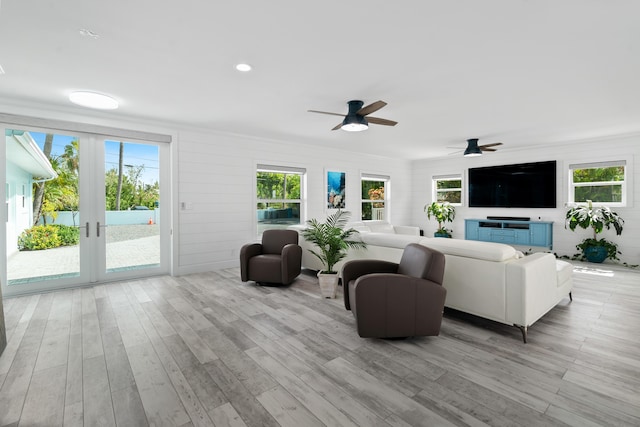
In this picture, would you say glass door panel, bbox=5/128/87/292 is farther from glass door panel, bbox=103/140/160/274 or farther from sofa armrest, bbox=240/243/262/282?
sofa armrest, bbox=240/243/262/282

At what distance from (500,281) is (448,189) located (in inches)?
246

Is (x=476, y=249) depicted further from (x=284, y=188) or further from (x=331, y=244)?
(x=284, y=188)

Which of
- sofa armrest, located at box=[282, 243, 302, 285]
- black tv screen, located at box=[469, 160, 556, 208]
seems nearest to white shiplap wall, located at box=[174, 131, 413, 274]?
sofa armrest, located at box=[282, 243, 302, 285]

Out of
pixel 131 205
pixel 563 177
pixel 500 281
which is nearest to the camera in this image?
pixel 500 281

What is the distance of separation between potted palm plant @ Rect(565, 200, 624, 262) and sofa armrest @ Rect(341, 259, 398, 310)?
496 cm

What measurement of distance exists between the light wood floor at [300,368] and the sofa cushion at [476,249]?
70 cm

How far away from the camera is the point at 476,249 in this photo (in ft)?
9.54

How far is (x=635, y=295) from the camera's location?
392 cm

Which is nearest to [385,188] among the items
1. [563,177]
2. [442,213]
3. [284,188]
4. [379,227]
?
[442,213]

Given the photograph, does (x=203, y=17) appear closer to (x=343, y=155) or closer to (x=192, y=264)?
(x=192, y=264)

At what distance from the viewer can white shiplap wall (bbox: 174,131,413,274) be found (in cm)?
512

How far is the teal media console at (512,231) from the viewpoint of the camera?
21.3ft

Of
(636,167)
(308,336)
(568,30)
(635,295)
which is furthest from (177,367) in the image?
(636,167)

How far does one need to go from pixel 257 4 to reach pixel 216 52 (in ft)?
2.63
